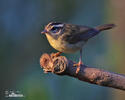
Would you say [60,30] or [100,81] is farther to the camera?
[60,30]

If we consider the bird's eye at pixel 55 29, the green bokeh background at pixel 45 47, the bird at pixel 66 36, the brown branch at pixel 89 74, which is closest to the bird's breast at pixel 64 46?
the bird at pixel 66 36

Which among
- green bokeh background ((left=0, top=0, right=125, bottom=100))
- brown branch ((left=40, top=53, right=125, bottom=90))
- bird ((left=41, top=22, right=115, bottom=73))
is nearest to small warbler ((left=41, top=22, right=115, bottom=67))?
bird ((left=41, top=22, right=115, bottom=73))

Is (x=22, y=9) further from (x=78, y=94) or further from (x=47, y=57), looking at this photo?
(x=47, y=57)

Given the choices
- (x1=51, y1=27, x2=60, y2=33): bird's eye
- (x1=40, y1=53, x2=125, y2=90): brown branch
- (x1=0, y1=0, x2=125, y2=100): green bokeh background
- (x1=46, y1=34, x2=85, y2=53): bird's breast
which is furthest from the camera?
(x1=0, y1=0, x2=125, y2=100): green bokeh background

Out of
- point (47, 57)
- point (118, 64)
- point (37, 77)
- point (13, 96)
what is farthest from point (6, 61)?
point (47, 57)

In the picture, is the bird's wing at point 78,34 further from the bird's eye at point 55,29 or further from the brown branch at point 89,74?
the brown branch at point 89,74

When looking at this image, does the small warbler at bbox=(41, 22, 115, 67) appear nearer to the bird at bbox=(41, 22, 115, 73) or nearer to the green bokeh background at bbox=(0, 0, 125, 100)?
the bird at bbox=(41, 22, 115, 73)

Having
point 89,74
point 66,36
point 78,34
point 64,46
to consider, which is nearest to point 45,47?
point 78,34

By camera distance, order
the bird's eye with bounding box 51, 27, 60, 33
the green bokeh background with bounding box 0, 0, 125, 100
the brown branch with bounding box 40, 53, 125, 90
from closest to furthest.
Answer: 1. the brown branch with bounding box 40, 53, 125, 90
2. the bird's eye with bounding box 51, 27, 60, 33
3. the green bokeh background with bounding box 0, 0, 125, 100
